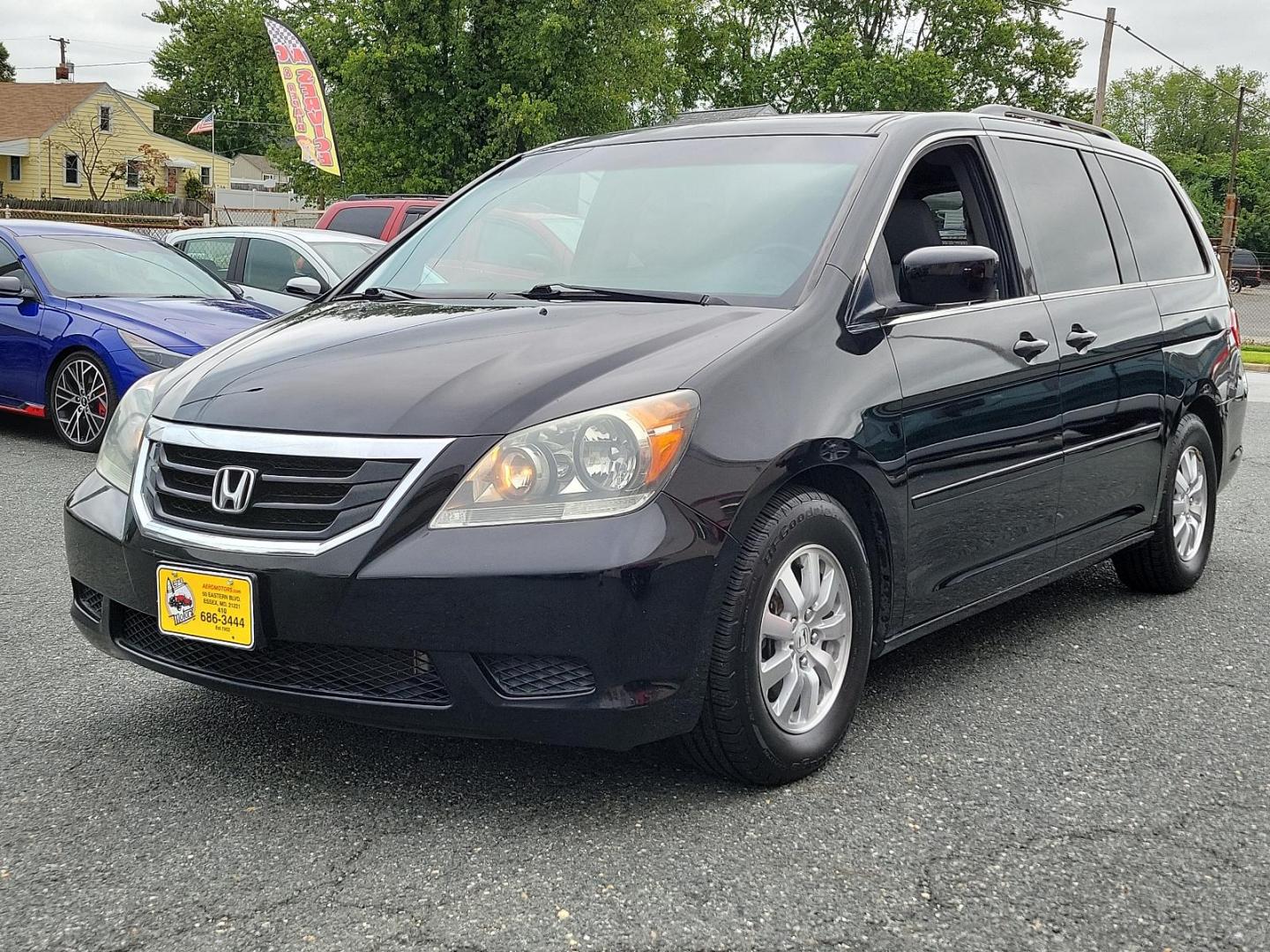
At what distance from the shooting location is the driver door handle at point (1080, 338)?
4.54m

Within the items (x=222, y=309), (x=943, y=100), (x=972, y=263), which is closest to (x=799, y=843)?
(x=972, y=263)

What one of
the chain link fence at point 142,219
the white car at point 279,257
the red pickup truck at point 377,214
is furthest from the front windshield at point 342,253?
the chain link fence at point 142,219

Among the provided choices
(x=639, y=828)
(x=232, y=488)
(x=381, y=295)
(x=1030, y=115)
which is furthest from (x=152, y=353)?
(x=639, y=828)

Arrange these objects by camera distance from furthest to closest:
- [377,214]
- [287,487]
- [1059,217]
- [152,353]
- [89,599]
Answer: [377,214]
[152,353]
[1059,217]
[89,599]
[287,487]

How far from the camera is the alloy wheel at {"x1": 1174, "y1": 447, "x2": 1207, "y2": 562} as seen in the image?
5510 millimetres

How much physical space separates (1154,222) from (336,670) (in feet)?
12.8

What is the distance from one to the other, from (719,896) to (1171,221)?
13.3 feet

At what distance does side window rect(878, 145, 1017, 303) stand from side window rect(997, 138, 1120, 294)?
163mm

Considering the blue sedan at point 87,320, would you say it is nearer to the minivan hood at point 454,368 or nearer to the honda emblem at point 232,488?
the minivan hood at point 454,368

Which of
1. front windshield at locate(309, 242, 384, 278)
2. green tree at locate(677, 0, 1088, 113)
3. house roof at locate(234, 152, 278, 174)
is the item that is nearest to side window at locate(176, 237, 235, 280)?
front windshield at locate(309, 242, 384, 278)

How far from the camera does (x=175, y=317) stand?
9.17 metres

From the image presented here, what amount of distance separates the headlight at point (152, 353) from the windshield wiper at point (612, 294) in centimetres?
535

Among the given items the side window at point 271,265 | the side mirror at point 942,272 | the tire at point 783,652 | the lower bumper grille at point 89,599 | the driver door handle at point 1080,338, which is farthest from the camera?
the side window at point 271,265

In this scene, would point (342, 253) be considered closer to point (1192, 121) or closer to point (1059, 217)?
point (1059, 217)
